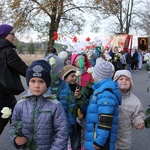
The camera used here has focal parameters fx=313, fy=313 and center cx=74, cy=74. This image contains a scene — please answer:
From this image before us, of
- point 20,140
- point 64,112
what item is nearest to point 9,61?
point 64,112

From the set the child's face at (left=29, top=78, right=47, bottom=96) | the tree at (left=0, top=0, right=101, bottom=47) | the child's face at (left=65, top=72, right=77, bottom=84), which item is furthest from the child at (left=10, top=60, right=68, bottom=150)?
the tree at (left=0, top=0, right=101, bottom=47)

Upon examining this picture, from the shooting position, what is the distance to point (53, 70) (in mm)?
3348

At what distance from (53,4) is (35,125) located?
2023 centimetres

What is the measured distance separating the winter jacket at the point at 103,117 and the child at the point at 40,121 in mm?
337

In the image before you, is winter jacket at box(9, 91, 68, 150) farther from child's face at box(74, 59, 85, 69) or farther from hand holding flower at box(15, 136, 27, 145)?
child's face at box(74, 59, 85, 69)

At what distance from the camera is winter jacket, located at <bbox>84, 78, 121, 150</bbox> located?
2.79m

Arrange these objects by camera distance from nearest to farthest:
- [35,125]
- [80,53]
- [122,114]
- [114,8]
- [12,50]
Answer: [35,125], [122,114], [12,50], [80,53], [114,8]

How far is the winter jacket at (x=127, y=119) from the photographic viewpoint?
326 cm

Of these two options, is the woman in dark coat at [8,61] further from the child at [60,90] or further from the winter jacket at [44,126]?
the winter jacket at [44,126]

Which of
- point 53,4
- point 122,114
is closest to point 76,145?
point 122,114

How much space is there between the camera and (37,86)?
2.73m

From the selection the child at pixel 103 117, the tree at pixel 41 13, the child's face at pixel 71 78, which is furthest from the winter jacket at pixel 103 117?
the tree at pixel 41 13

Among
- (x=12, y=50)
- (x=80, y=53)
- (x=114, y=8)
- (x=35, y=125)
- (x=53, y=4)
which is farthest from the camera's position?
(x=114, y=8)

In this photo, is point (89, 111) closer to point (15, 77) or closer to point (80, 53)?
point (15, 77)
